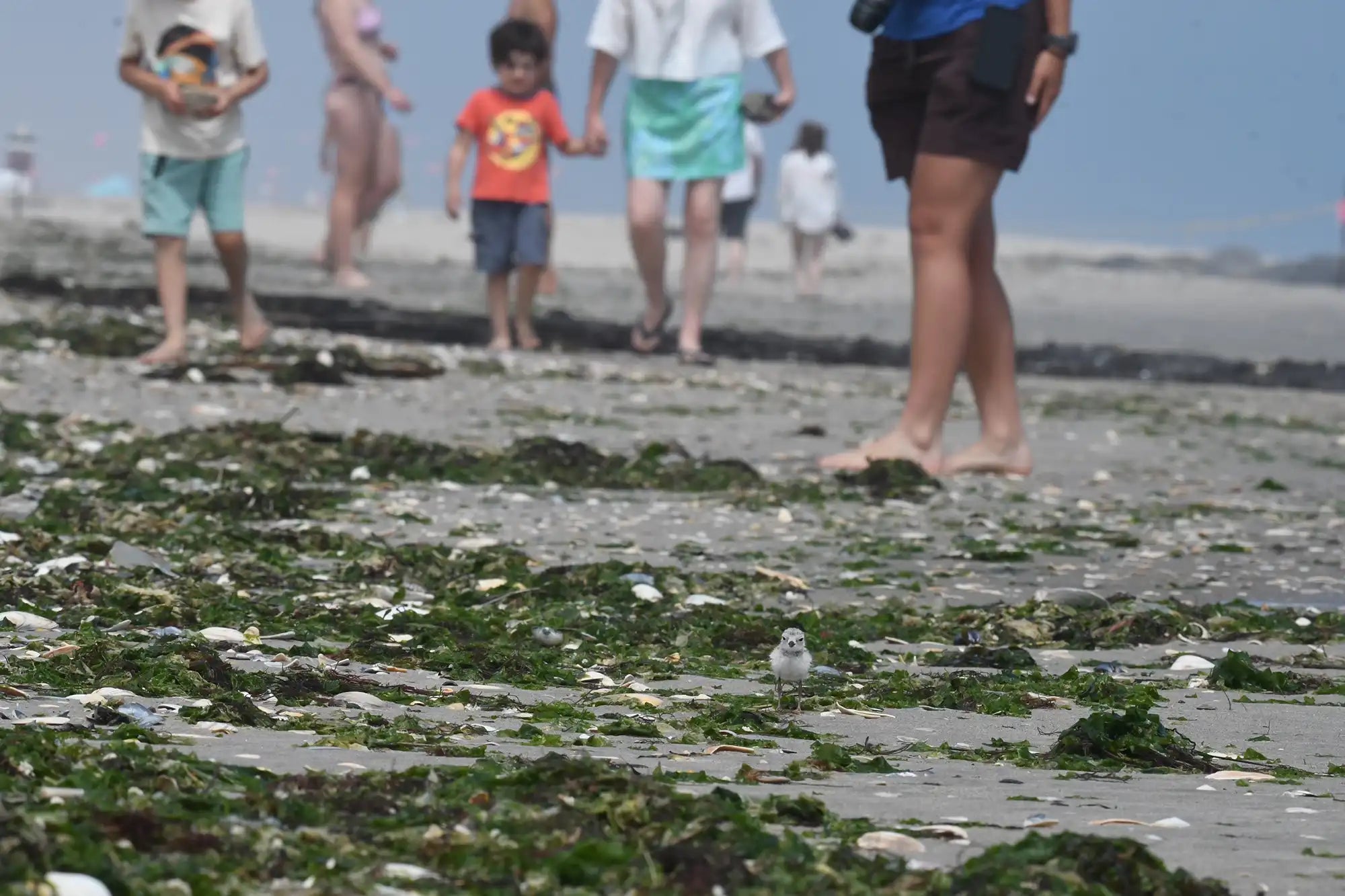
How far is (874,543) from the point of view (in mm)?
5820

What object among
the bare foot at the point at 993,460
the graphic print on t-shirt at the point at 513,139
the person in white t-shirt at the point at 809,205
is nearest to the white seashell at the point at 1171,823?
the bare foot at the point at 993,460

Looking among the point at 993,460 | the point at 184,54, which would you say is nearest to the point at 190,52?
the point at 184,54

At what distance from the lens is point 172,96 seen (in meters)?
9.20

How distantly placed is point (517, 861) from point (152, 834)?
1.24 feet

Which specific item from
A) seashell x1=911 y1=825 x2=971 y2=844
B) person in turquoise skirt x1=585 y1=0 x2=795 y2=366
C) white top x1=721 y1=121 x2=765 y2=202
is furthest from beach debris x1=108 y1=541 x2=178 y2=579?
white top x1=721 y1=121 x2=765 y2=202

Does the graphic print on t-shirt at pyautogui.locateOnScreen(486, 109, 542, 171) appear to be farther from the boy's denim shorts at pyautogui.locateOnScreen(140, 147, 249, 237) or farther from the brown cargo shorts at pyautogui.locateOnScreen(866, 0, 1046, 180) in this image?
the brown cargo shorts at pyautogui.locateOnScreen(866, 0, 1046, 180)

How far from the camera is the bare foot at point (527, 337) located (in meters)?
11.9

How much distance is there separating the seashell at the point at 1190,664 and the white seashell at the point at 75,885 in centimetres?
255

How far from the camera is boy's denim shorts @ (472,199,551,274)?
11.9 meters

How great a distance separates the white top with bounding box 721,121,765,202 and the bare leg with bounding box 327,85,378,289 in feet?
17.8

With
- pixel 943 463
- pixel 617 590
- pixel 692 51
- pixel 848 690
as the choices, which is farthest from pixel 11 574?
pixel 692 51

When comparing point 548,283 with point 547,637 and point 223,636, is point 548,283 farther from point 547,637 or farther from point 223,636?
point 223,636

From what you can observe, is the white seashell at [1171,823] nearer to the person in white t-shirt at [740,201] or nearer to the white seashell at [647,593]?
the white seashell at [647,593]

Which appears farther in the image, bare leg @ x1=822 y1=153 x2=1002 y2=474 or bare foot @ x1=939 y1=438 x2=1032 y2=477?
bare foot @ x1=939 y1=438 x2=1032 y2=477
